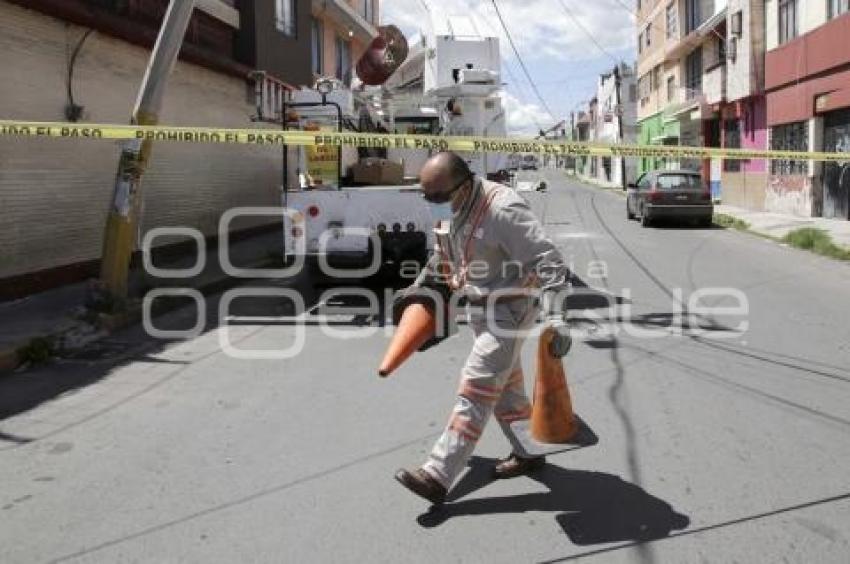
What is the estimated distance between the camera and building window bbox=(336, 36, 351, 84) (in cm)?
3055

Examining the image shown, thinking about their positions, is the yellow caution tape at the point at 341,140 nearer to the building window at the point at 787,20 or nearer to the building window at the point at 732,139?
the building window at the point at 787,20

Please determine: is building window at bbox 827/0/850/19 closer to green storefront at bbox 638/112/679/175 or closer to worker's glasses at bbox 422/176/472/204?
green storefront at bbox 638/112/679/175

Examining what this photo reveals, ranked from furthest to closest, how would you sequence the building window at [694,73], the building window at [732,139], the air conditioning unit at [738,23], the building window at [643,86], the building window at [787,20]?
the building window at [643,86]
the building window at [694,73]
the building window at [732,139]
the air conditioning unit at [738,23]
the building window at [787,20]

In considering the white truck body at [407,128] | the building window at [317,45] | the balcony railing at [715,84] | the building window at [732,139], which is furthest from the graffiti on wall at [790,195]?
the building window at [317,45]

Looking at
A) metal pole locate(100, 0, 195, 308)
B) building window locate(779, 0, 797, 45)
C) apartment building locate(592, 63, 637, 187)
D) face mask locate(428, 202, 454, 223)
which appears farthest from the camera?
apartment building locate(592, 63, 637, 187)

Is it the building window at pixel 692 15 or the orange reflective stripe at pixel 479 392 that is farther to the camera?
the building window at pixel 692 15

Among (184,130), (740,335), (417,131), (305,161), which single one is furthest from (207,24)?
(740,335)

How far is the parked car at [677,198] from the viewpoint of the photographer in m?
21.6

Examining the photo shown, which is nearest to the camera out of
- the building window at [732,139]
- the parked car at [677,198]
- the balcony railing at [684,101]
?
the parked car at [677,198]

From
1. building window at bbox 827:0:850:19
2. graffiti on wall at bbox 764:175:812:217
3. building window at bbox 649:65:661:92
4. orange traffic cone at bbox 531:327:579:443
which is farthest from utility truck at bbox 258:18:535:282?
building window at bbox 649:65:661:92

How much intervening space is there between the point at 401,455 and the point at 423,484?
85 centimetres

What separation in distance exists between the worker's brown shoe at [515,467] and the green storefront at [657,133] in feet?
127

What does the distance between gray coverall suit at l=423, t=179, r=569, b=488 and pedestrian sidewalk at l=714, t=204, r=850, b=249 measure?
1316 cm

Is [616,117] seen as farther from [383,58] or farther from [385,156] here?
[385,156]
